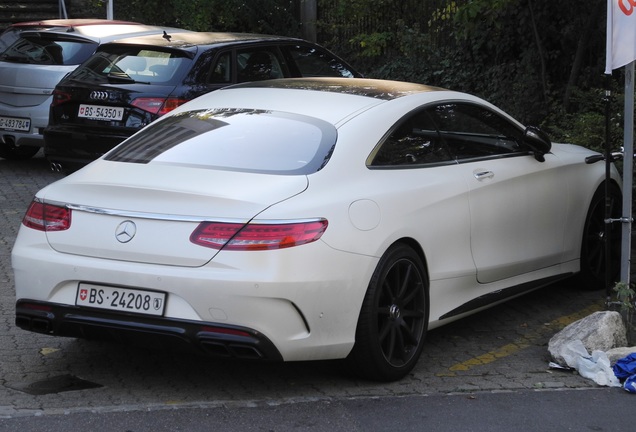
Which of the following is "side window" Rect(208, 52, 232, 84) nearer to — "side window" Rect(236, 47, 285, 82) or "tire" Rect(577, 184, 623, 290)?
"side window" Rect(236, 47, 285, 82)

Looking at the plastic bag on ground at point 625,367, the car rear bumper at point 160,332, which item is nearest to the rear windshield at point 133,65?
the car rear bumper at point 160,332

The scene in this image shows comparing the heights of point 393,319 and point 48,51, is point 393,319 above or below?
below

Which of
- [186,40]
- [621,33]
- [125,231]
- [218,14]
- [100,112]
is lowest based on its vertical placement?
[100,112]

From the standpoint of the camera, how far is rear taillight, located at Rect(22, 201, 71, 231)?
5551 mm

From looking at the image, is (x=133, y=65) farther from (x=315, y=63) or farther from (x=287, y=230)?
(x=287, y=230)

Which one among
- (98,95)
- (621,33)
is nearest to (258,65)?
(98,95)

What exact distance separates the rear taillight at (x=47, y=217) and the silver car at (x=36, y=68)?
7025 millimetres

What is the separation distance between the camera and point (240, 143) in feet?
19.4

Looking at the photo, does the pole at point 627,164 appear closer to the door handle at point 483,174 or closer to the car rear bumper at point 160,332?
the door handle at point 483,174

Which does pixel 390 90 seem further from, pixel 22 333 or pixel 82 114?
pixel 82 114

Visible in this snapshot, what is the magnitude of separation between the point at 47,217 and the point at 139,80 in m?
5.05

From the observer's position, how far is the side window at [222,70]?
1061cm

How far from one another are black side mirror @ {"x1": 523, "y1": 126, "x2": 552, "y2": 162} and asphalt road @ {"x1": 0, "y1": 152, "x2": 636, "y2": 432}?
1.19 metres

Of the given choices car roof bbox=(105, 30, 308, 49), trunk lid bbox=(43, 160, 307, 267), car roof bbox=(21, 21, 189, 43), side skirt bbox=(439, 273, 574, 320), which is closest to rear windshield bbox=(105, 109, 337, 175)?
trunk lid bbox=(43, 160, 307, 267)
